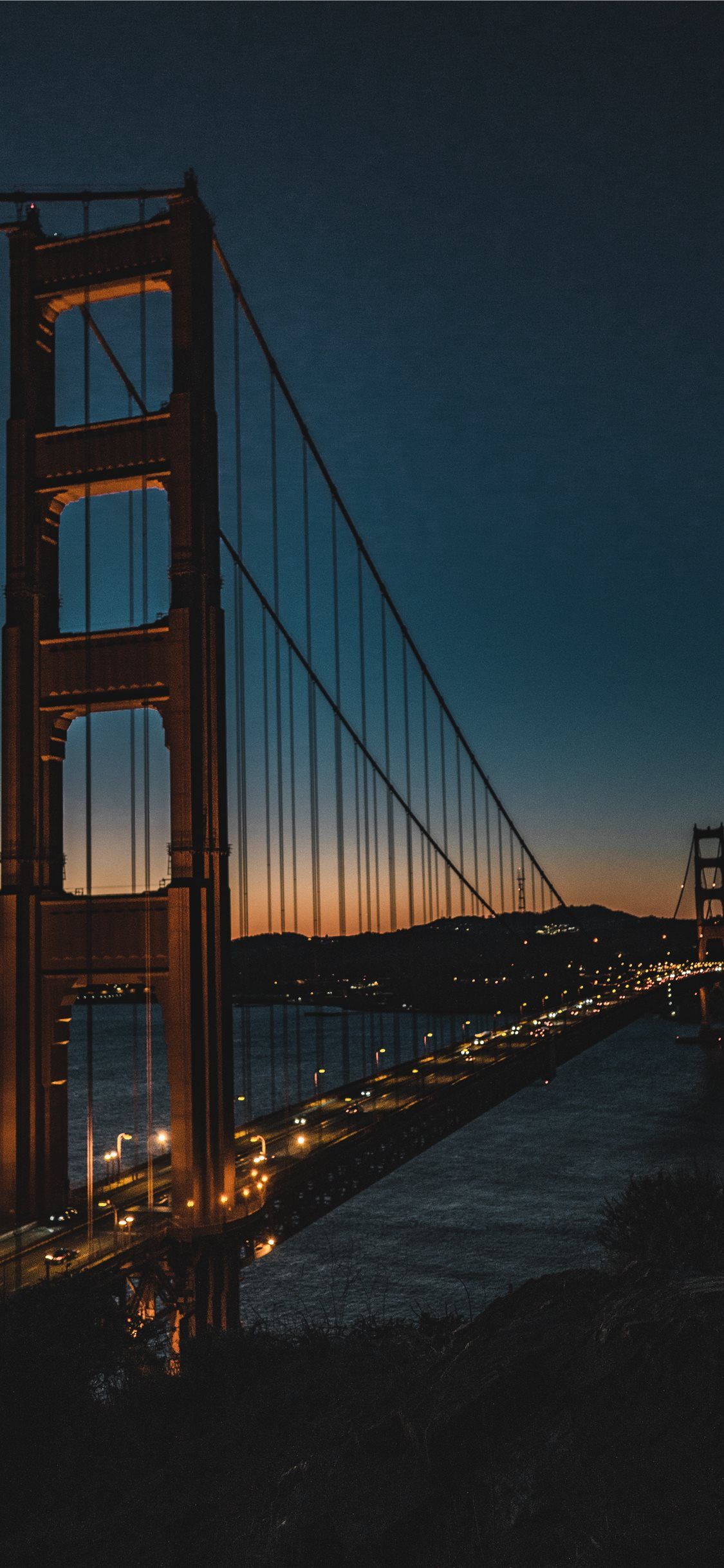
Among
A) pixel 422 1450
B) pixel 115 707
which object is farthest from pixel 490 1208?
pixel 422 1450

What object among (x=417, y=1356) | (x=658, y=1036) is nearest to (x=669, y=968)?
(x=658, y=1036)

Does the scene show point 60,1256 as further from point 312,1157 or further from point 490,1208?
point 490,1208

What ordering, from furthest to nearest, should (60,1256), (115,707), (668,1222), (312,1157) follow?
(668,1222), (312,1157), (115,707), (60,1256)

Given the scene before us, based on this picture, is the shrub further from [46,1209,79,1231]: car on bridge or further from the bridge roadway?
[46,1209,79,1231]: car on bridge

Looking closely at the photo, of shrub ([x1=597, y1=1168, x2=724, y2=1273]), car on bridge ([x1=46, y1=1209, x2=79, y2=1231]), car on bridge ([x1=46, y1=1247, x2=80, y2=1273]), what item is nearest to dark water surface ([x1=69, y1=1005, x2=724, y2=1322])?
car on bridge ([x1=46, y1=1247, x2=80, y2=1273])

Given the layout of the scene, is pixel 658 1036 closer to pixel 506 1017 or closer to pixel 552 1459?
pixel 506 1017

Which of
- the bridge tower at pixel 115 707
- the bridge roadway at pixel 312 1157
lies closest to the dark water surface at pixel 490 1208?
the bridge roadway at pixel 312 1157

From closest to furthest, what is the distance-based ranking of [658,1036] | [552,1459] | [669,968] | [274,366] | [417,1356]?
[552,1459], [417,1356], [274,366], [669,968], [658,1036]
